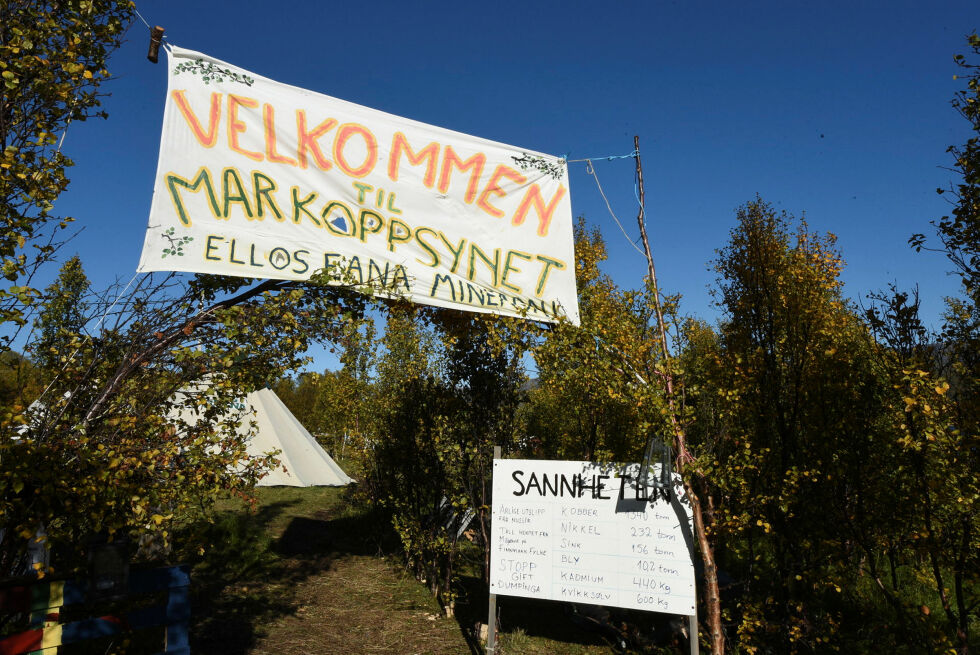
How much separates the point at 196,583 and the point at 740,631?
8.23 meters

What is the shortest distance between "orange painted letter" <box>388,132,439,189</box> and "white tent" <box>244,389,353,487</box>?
827cm

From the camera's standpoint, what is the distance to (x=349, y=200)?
5.40 meters

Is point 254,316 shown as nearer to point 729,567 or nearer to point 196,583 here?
point 196,583

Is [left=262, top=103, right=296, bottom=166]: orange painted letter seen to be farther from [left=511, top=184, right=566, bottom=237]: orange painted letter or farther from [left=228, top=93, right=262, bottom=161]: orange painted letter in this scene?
[left=511, top=184, right=566, bottom=237]: orange painted letter

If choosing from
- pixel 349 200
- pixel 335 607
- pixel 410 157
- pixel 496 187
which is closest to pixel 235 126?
pixel 349 200

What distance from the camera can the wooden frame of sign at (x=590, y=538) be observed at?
525 centimetres

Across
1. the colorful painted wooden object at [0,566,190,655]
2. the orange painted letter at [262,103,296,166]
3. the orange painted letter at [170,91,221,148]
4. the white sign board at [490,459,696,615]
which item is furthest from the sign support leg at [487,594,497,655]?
the orange painted letter at [170,91,221,148]

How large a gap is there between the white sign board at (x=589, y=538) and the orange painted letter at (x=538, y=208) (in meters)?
2.60

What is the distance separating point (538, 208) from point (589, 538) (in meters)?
3.56

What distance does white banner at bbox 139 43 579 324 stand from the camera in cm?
479

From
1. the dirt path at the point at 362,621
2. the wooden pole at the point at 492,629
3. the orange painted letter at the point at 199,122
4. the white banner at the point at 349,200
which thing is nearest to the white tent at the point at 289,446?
the dirt path at the point at 362,621

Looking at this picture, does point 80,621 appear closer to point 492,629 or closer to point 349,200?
point 492,629

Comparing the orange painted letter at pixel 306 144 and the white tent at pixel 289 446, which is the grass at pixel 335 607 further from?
the orange painted letter at pixel 306 144

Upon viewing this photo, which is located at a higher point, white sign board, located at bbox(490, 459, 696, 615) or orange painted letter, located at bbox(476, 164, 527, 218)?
orange painted letter, located at bbox(476, 164, 527, 218)
